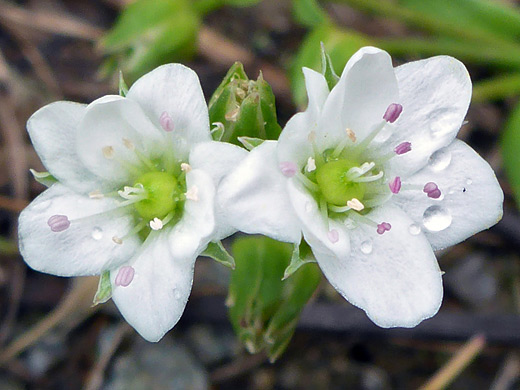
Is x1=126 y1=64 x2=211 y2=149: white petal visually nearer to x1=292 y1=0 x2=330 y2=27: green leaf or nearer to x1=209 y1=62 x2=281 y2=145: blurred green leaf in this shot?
x1=209 y1=62 x2=281 y2=145: blurred green leaf

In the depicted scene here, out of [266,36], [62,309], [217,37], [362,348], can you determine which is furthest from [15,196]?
[362,348]

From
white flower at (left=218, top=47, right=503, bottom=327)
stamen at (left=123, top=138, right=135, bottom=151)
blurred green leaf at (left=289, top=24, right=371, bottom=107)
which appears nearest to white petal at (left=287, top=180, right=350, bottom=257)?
white flower at (left=218, top=47, right=503, bottom=327)

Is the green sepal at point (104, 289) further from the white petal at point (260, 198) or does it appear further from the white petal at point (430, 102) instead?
the white petal at point (430, 102)

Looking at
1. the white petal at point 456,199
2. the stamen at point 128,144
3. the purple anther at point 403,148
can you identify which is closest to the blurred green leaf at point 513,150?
the white petal at point 456,199

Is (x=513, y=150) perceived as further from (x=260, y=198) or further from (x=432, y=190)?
(x=260, y=198)

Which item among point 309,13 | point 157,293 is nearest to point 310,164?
point 157,293

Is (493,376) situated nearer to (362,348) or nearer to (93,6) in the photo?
(362,348)
